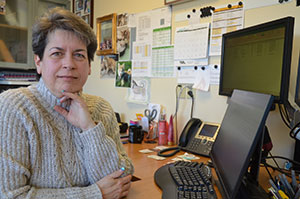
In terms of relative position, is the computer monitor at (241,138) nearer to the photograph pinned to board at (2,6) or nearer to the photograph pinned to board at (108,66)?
the photograph pinned to board at (108,66)

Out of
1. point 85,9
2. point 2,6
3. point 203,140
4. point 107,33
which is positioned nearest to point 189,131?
point 203,140

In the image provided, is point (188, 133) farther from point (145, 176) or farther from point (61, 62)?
point (61, 62)

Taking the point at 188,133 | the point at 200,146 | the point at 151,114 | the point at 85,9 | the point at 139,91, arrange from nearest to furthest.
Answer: the point at 200,146 → the point at 188,133 → the point at 151,114 → the point at 139,91 → the point at 85,9

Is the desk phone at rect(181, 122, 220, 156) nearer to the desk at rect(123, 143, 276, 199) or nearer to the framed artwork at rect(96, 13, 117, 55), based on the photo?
the desk at rect(123, 143, 276, 199)

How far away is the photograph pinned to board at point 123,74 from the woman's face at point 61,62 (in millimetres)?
1183

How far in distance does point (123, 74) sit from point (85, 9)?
951 millimetres

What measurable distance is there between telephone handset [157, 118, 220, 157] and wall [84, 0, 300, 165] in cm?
8

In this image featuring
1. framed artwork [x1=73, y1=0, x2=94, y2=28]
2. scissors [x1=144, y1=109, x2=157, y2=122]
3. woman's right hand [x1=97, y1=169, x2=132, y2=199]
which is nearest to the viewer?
woman's right hand [x1=97, y1=169, x2=132, y2=199]

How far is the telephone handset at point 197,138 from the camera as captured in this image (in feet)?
4.73

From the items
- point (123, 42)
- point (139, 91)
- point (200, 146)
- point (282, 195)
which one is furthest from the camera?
point (123, 42)

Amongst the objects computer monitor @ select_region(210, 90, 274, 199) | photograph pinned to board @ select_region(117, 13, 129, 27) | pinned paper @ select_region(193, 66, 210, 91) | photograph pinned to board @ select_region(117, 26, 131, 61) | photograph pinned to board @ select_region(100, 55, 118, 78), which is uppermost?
photograph pinned to board @ select_region(117, 13, 129, 27)

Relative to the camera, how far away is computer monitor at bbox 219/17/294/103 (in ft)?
3.25

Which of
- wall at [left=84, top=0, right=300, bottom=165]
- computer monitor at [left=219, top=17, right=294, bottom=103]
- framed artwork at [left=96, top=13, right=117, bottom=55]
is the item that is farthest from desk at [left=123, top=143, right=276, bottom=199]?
framed artwork at [left=96, top=13, right=117, bottom=55]

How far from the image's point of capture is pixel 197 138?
1524 mm
